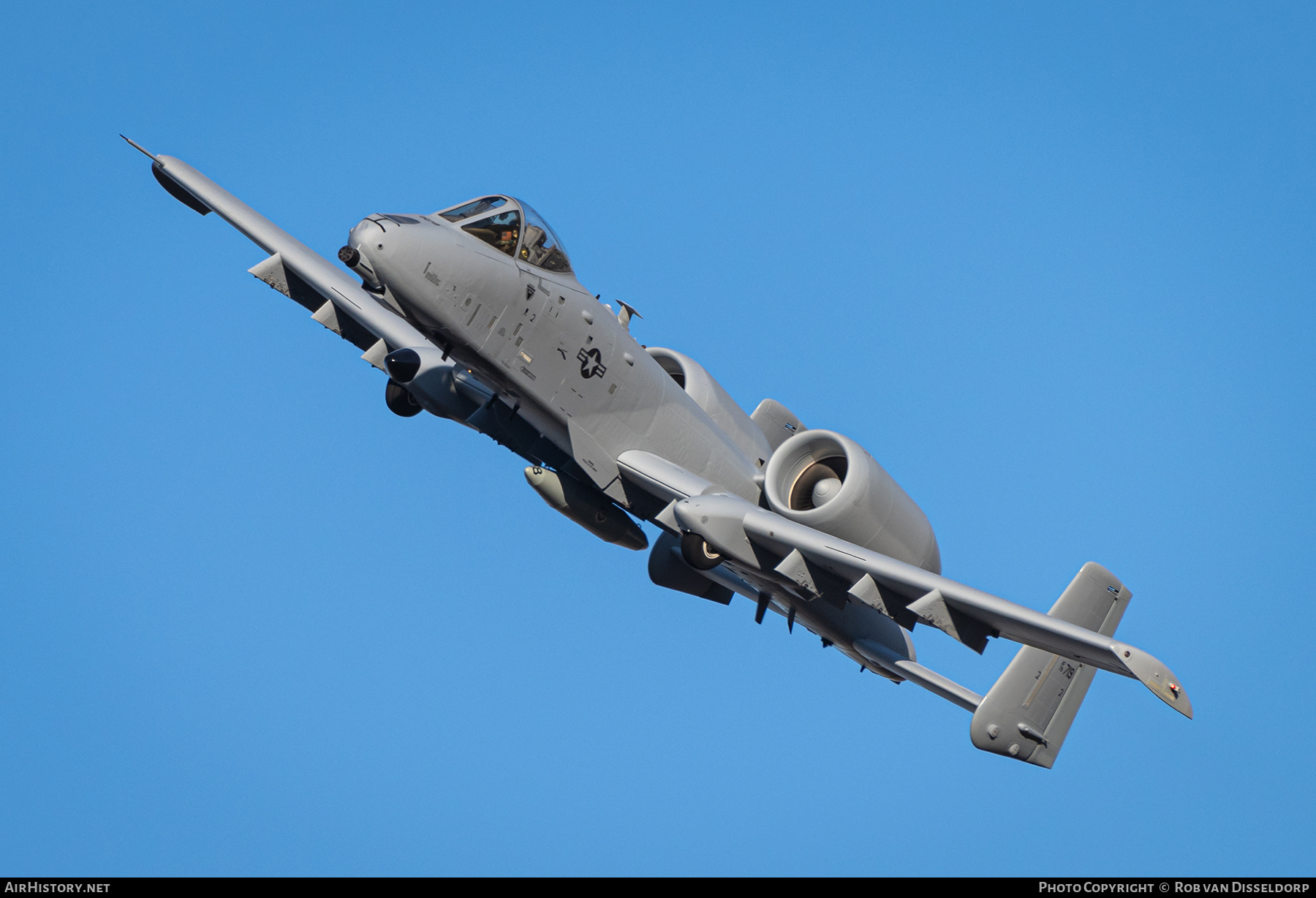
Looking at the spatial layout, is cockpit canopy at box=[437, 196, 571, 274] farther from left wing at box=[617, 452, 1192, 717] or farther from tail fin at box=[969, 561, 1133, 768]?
tail fin at box=[969, 561, 1133, 768]

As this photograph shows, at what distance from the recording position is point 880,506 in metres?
16.1

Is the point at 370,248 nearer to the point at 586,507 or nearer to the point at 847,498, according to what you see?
the point at 586,507

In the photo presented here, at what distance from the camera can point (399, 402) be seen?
18.1m

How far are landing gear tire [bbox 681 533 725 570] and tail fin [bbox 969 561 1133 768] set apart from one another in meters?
4.89

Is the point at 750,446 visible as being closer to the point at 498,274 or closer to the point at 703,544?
the point at 703,544

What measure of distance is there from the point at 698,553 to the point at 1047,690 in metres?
6.55

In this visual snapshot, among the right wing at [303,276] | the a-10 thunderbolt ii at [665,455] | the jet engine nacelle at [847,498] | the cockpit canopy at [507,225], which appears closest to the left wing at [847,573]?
the a-10 thunderbolt ii at [665,455]

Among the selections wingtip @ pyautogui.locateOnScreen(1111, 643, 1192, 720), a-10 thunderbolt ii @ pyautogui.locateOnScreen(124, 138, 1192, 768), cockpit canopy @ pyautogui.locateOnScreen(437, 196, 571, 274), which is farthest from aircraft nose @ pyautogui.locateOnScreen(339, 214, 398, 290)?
wingtip @ pyautogui.locateOnScreen(1111, 643, 1192, 720)

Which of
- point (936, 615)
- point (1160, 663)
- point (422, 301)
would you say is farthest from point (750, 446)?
point (1160, 663)

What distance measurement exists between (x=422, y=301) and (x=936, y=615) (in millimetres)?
→ 6968

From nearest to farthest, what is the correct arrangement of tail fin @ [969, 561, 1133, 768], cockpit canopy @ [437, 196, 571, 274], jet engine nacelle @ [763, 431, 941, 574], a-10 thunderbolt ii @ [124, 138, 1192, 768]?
1. a-10 thunderbolt ii @ [124, 138, 1192, 768]
2. cockpit canopy @ [437, 196, 571, 274]
3. jet engine nacelle @ [763, 431, 941, 574]
4. tail fin @ [969, 561, 1133, 768]

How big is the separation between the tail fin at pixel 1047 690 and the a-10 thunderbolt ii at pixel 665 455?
0.03 metres

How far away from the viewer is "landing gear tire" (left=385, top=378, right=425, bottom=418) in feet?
59.2

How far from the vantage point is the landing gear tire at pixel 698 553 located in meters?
15.1
